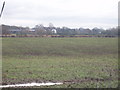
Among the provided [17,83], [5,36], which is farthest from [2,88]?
[5,36]

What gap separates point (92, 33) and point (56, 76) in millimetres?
77344

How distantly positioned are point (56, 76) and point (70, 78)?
942mm

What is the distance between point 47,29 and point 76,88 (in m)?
71.2

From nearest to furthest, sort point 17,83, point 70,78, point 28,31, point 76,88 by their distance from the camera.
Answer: point 76,88 < point 17,83 < point 70,78 < point 28,31

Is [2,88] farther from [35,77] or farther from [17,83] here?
[35,77]

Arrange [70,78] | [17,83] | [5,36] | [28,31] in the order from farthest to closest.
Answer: [28,31] < [5,36] < [70,78] < [17,83]

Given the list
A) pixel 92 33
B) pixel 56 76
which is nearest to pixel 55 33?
pixel 92 33

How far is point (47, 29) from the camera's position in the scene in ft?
264

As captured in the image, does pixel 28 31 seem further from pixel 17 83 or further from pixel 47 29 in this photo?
pixel 17 83

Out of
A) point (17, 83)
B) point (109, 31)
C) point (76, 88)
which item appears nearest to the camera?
point (76, 88)

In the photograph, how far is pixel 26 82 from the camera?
451 inches

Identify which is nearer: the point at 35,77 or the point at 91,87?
the point at 91,87

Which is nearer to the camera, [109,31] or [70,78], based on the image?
[70,78]

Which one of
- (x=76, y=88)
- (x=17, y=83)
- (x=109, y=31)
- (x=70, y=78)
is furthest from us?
(x=109, y=31)
